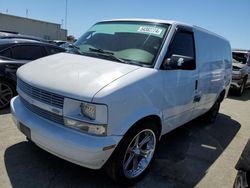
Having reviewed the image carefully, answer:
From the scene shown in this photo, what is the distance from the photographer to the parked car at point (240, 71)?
10.8 meters

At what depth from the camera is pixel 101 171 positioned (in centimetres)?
347

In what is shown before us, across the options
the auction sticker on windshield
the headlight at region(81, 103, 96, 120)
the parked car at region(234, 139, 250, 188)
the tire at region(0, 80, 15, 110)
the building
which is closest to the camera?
the parked car at region(234, 139, 250, 188)

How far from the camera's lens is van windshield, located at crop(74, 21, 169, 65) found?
343 centimetres

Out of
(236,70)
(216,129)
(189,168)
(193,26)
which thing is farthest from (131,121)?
(236,70)

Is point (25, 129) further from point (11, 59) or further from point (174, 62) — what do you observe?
point (11, 59)

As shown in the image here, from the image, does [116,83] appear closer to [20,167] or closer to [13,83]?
[20,167]

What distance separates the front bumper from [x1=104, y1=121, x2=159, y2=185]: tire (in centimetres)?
19

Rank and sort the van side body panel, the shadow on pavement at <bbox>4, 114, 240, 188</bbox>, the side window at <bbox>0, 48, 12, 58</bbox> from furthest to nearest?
the side window at <bbox>0, 48, 12, 58</bbox>, the van side body panel, the shadow on pavement at <bbox>4, 114, 240, 188</bbox>

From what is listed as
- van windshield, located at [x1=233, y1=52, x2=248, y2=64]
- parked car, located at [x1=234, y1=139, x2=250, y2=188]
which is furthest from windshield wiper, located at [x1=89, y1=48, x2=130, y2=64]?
van windshield, located at [x1=233, y1=52, x2=248, y2=64]

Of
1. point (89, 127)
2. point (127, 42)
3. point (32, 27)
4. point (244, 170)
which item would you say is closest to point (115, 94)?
point (89, 127)

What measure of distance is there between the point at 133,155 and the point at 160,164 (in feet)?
2.45

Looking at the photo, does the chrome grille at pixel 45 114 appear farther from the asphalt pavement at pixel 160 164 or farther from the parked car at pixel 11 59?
the parked car at pixel 11 59

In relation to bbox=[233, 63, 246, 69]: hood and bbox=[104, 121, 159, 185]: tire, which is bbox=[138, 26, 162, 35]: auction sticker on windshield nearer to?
bbox=[104, 121, 159, 185]: tire

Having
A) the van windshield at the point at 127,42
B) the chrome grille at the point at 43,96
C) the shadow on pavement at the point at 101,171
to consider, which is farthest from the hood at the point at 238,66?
the chrome grille at the point at 43,96
